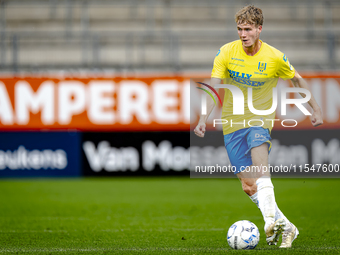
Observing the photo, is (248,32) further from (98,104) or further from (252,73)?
(98,104)

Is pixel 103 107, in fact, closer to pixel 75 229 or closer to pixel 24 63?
pixel 24 63

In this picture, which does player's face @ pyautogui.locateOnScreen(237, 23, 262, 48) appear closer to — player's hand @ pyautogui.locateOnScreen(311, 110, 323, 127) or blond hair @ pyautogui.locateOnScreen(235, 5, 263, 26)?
blond hair @ pyautogui.locateOnScreen(235, 5, 263, 26)

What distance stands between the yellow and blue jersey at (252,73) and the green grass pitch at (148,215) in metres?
1.29

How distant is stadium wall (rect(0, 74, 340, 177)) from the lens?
13.0 meters

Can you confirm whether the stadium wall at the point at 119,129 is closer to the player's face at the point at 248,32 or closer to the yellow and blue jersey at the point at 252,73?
the yellow and blue jersey at the point at 252,73

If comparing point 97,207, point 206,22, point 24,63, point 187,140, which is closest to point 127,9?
point 206,22

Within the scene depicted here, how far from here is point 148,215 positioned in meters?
8.24

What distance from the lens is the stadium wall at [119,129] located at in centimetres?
1303

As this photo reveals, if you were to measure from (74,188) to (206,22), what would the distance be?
730cm

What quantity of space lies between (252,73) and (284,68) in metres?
0.32

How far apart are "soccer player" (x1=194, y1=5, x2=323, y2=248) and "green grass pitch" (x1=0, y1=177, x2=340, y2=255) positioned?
427 millimetres

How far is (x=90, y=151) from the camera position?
42.9 ft

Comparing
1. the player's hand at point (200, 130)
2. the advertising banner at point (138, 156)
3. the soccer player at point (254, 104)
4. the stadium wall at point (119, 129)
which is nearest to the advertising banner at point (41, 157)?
the stadium wall at point (119, 129)

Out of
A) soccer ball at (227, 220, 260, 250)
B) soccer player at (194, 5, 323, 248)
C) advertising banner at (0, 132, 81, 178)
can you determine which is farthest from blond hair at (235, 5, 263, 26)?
advertising banner at (0, 132, 81, 178)
